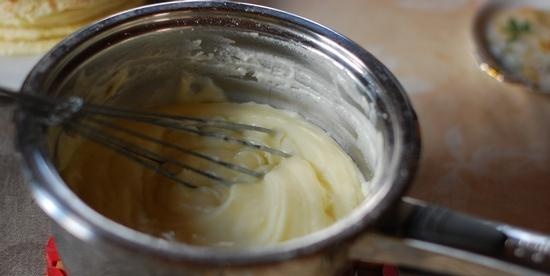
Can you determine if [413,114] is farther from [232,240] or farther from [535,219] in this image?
[535,219]

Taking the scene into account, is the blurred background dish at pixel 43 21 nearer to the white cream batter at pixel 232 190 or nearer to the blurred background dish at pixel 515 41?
the white cream batter at pixel 232 190

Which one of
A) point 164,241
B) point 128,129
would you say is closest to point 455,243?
point 164,241

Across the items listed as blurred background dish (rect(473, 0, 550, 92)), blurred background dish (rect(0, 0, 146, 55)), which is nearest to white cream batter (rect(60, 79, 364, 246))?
blurred background dish (rect(0, 0, 146, 55))

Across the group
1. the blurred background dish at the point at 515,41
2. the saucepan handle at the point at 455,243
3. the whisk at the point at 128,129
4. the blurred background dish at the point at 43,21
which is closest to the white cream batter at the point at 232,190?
the whisk at the point at 128,129

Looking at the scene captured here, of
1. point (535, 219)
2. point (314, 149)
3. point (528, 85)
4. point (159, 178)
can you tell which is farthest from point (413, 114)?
point (528, 85)

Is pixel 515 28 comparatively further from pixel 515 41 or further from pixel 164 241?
pixel 164 241

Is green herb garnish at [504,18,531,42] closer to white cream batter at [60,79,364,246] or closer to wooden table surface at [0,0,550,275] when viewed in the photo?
wooden table surface at [0,0,550,275]
